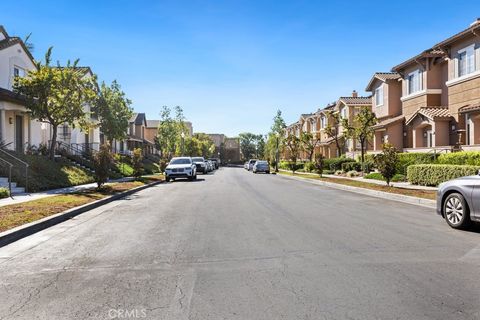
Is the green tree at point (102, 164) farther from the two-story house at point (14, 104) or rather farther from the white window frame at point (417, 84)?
the white window frame at point (417, 84)

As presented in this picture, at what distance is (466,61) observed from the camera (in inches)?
992

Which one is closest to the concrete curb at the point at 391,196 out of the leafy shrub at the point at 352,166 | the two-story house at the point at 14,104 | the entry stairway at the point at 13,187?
the leafy shrub at the point at 352,166

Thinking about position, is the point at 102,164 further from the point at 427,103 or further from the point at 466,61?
the point at 427,103

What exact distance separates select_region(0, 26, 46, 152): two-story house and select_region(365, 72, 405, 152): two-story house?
997 inches

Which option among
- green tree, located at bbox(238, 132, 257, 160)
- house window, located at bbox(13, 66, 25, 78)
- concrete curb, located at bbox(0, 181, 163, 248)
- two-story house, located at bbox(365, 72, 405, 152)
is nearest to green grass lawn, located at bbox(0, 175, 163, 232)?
concrete curb, located at bbox(0, 181, 163, 248)

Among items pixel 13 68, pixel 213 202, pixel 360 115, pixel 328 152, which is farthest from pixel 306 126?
pixel 213 202

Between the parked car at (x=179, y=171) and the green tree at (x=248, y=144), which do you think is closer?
the parked car at (x=179, y=171)

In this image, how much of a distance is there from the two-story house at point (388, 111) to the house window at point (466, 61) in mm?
7849

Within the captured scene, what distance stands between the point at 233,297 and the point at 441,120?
26.0m

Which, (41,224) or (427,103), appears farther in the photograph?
(427,103)

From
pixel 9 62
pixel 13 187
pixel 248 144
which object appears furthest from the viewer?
pixel 248 144

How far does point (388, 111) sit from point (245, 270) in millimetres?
33098
